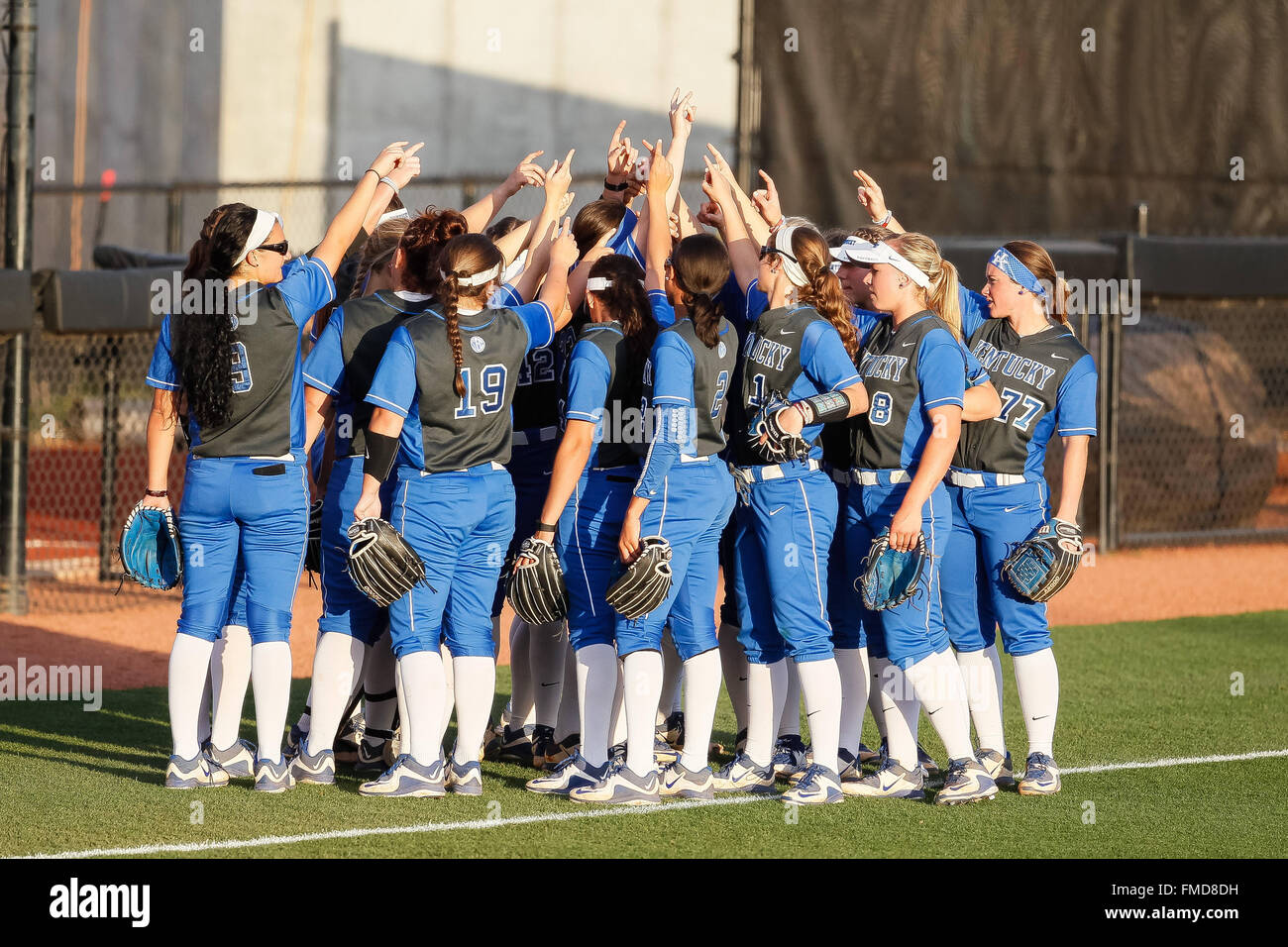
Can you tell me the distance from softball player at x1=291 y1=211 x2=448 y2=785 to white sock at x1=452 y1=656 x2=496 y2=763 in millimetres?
416

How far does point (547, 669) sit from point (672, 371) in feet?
5.18

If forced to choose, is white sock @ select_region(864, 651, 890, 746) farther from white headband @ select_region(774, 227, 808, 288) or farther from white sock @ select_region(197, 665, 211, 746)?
white sock @ select_region(197, 665, 211, 746)

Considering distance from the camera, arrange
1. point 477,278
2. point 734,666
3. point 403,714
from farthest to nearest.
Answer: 1. point 734,666
2. point 403,714
3. point 477,278

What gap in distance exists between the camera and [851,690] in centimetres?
582

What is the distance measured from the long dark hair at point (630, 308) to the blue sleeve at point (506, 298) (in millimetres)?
343

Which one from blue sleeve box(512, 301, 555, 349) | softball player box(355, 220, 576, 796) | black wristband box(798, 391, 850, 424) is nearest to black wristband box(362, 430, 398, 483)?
softball player box(355, 220, 576, 796)

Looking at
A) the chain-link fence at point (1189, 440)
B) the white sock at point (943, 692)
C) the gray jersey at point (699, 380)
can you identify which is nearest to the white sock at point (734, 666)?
the white sock at point (943, 692)

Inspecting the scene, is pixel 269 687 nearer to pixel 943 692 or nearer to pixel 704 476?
pixel 704 476

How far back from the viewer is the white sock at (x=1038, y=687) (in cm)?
561

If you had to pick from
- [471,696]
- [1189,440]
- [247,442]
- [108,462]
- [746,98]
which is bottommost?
[471,696]

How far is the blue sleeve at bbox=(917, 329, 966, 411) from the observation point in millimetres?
5312
